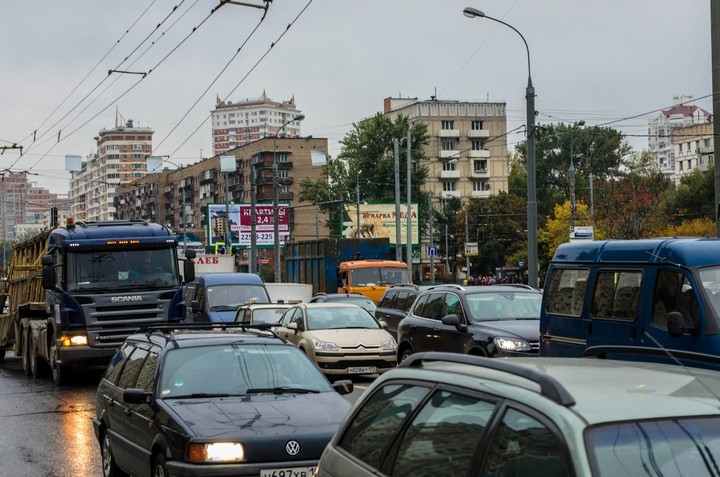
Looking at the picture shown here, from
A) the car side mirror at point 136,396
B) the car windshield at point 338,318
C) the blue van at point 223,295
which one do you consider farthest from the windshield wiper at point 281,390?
→ the blue van at point 223,295

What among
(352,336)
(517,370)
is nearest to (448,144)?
(352,336)

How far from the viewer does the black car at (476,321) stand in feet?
51.0

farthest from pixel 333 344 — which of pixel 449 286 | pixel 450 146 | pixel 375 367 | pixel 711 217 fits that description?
pixel 450 146

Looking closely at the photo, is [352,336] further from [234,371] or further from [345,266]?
[345,266]

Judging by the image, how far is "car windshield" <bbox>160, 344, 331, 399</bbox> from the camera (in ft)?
29.8

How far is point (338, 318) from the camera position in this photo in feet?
68.8

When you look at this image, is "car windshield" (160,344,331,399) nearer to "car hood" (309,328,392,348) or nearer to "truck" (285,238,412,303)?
"car hood" (309,328,392,348)

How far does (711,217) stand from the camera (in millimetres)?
83250

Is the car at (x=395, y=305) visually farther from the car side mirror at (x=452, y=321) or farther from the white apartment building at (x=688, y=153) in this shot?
the white apartment building at (x=688, y=153)

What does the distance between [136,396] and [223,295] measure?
62.1ft

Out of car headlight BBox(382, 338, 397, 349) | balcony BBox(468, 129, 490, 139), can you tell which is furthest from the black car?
balcony BBox(468, 129, 490, 139)

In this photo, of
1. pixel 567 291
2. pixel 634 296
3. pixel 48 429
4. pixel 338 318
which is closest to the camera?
pixel 634 296

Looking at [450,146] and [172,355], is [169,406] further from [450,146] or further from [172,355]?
[450,146]

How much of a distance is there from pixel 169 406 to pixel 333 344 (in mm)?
11035
